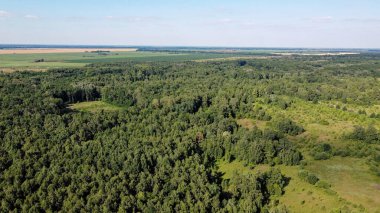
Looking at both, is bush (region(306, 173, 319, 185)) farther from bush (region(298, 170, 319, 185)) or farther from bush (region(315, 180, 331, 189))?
bush (region(315, 180, 331, 189))

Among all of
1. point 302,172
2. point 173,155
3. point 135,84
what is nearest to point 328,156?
point 302,172

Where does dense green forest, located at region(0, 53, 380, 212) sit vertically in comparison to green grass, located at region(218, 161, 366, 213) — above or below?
above

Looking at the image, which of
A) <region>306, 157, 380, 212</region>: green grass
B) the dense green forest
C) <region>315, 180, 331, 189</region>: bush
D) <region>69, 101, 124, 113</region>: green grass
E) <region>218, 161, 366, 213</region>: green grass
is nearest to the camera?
the dense green forest

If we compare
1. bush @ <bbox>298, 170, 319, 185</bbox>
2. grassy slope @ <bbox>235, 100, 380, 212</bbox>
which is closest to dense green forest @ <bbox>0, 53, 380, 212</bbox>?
bush @ <bbox>298, 170, 319, 185</bbox>

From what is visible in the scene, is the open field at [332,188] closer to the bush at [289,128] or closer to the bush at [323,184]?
the bush at [323,184]

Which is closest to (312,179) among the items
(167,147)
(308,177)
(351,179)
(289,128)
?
(308,177)

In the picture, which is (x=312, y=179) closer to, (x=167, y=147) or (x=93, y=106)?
(x=167, y=147)

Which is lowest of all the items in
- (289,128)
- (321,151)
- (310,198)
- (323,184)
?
(310,198)

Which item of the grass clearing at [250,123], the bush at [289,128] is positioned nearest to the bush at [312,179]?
the bush at [289,128]
